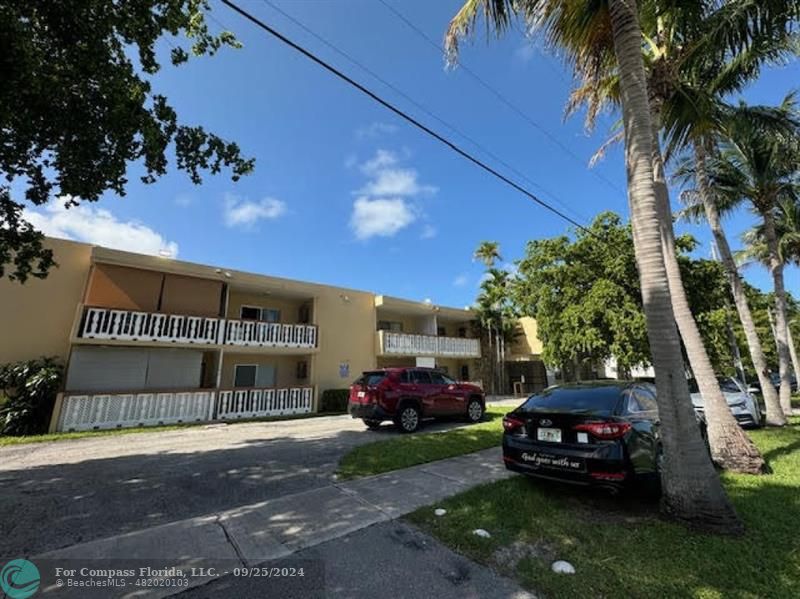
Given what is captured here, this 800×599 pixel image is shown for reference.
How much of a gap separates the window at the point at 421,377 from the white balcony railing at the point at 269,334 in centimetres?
699

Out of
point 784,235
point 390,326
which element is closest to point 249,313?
point 390,326

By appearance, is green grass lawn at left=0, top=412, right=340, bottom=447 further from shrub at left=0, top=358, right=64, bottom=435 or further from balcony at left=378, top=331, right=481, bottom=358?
balcony at left=378, top=331, right=481, bottom=358

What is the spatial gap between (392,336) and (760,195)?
52.1ft

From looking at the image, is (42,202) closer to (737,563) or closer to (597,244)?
(737,563)

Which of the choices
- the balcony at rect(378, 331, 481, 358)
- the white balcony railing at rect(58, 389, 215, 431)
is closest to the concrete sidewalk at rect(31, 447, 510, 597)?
the white balcony railing at rect(58, 389, 215, 431)

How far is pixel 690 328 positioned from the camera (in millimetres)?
6922

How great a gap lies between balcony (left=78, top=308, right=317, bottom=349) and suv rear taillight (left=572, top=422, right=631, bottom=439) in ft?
43.3

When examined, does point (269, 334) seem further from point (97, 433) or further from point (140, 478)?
point (140, 478)

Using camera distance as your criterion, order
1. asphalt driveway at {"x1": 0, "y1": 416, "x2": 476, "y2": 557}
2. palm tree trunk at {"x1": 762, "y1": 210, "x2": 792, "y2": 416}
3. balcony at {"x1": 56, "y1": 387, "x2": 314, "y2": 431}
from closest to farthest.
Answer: asphalt driveway at {"x1": 0, "y1": 416, "x2": 476, "y2": 557} < balcony at {"x1": 56, "y1": 387, "x2": 314, "y2": 431} < palm tree trunk at {"x1": 762, "y1": 210, "x2": 792, "y2": 416}

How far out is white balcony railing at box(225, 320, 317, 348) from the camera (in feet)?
48.4

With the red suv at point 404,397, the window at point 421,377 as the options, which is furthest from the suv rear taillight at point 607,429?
the window at point 421,377

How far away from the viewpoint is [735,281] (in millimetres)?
11969

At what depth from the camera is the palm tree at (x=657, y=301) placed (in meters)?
4.18

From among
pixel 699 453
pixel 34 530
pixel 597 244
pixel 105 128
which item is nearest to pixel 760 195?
pixel 597 244
